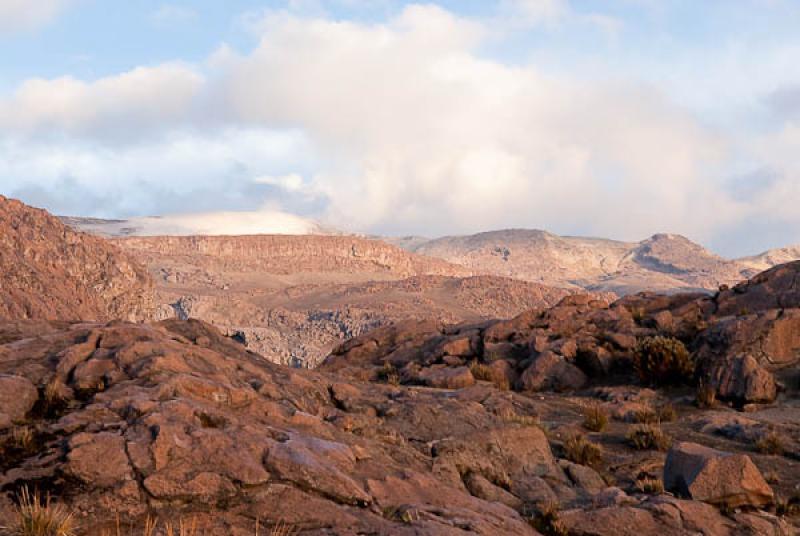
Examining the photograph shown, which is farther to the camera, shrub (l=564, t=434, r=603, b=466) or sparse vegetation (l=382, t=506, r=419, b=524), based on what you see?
shrub (l=564, t=434, r=603, b=466)

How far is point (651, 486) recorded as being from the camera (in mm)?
8023

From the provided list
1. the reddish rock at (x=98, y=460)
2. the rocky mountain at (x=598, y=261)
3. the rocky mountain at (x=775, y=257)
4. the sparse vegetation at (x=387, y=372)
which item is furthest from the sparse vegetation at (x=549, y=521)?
the rocky mountain at (x=775, y=257)

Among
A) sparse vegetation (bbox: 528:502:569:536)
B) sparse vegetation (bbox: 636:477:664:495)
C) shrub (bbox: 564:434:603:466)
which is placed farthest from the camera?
shrub (bbox: 564:434:603:466)

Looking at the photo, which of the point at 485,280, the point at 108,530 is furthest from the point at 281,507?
the point at 485,280

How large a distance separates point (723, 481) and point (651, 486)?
2.75 ft

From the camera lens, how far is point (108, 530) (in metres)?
4.91

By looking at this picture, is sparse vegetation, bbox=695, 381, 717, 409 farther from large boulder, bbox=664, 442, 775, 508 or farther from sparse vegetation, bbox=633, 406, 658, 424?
large boulder, bbox=664, 442, 775, 508

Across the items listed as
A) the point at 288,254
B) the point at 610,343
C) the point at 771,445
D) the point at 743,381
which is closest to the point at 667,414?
the point at 743,381

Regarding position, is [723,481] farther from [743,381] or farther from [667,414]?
[743,381]

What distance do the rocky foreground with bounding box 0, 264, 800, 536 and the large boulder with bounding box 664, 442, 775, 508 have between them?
2cm

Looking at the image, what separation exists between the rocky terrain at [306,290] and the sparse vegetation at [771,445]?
32258 mm

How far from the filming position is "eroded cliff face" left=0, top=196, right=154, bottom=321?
29.3 metres

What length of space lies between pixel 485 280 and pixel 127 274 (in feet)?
140

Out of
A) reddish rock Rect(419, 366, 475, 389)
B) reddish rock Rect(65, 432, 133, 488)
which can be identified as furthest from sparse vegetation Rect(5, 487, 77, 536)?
reddish rock Rect(419, 366, 475, 389)
